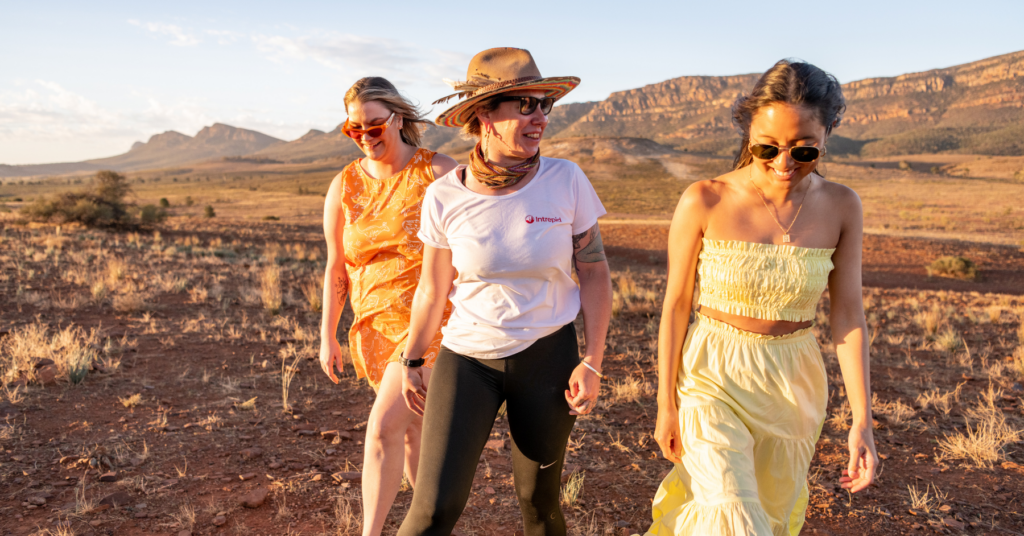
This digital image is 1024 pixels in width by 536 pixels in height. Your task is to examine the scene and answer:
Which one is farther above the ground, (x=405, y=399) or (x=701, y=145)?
(x=701, y=145)

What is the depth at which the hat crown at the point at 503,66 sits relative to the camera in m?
2.11

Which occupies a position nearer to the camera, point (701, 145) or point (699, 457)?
point (699, 457)

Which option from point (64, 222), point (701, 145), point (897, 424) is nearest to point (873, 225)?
point (897, 424)

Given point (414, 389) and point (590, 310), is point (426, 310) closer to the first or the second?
point (414, 389)

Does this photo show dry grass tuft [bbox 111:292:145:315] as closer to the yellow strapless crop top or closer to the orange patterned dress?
the orange patterned dress

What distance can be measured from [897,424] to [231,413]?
5114 millimetres

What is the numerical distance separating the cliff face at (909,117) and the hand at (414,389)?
4153 inches

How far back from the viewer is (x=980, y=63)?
5561 inches

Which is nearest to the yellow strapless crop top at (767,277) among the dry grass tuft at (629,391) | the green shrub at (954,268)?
the dry grass tuft at (629,391)

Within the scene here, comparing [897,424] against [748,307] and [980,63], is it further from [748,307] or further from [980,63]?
[980,63]

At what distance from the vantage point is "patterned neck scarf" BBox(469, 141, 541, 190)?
Answer: 2068 millimetres

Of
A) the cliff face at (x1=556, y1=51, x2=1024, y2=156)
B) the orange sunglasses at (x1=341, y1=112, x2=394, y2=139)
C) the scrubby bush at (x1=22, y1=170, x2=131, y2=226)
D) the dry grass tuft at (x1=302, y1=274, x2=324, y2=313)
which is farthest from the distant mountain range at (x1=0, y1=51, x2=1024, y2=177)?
the orange sunglasses at (x1=341, y1=112, x2=394, y2=139)

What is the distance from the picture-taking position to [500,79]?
2.10 meters

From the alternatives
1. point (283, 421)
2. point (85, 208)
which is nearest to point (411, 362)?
point (283, 421)
